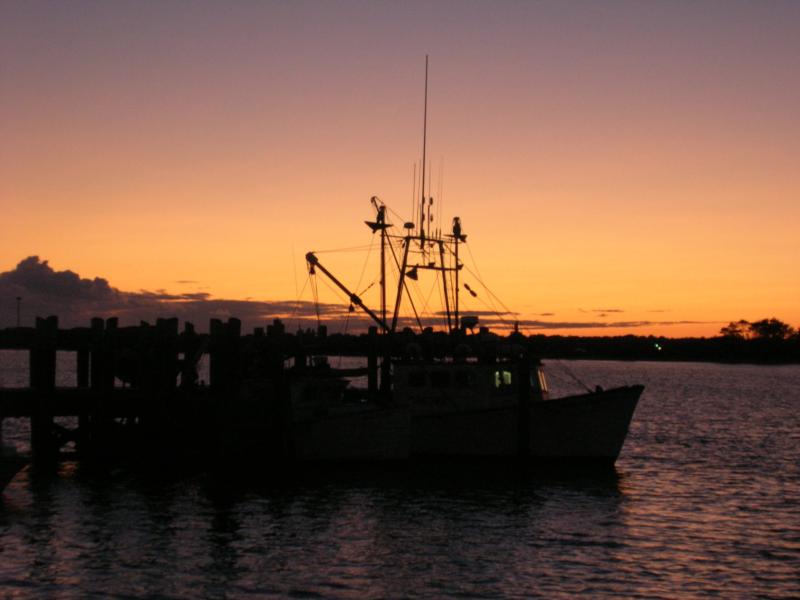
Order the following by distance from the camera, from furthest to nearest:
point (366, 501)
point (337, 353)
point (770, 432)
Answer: point (770, 432) → point (337, 353) → point (366, 501)

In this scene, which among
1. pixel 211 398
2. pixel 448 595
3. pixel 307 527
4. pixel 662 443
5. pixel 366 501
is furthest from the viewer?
pixel 662 443

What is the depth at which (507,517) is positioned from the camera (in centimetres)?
2361

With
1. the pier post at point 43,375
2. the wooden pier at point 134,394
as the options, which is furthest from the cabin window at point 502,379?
the pier post at point 43,375

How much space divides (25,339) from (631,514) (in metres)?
17.4

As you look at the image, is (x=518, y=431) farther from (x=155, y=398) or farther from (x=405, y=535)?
(x=155, y=398)

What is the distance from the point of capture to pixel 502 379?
32312 mm

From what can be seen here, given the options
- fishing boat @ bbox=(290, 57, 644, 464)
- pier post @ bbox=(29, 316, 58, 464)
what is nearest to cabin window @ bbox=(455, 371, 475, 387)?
fishing boat @ bbox=(290, 57, 644, 464)

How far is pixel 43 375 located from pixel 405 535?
1181 centimetres

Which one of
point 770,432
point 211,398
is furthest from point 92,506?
point 770,432

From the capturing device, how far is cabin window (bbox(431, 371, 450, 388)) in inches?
1270

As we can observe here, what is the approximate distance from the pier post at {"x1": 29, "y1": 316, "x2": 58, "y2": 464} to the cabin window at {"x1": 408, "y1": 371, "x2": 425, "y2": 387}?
11198mm

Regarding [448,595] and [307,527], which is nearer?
[448,595]

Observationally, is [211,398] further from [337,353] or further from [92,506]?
[337,353]

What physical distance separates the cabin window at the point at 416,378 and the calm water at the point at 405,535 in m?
3.89
